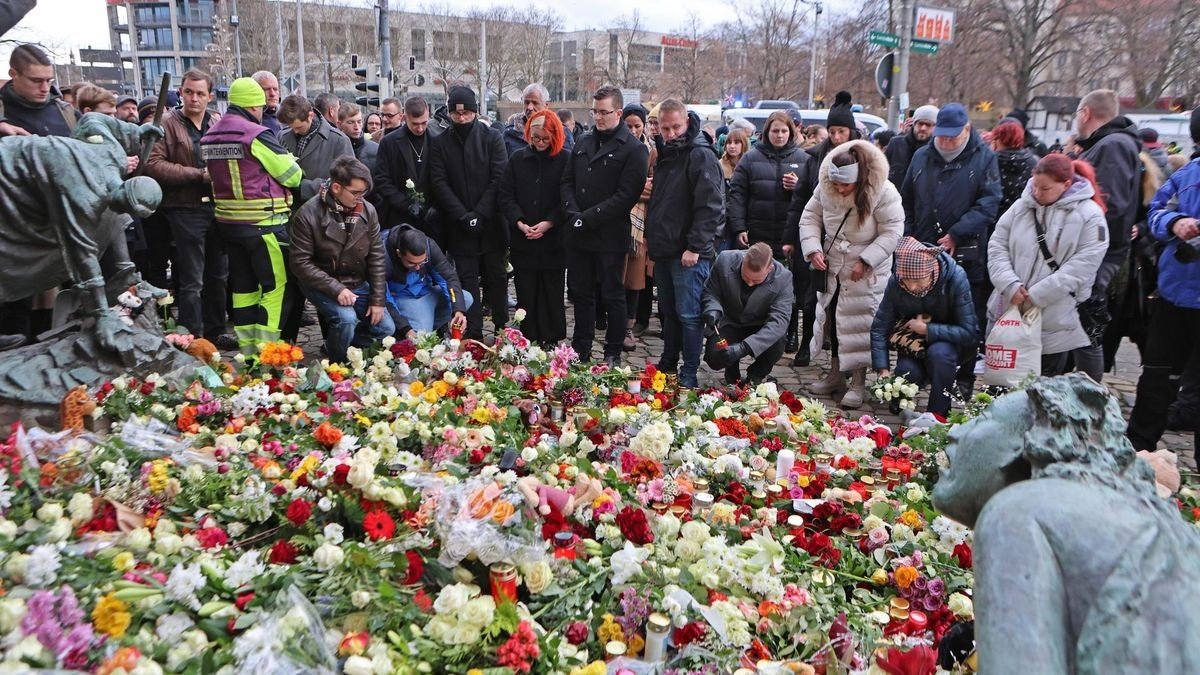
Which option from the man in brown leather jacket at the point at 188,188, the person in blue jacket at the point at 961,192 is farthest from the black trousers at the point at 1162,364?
the man in brown leather jacket at the point at 188,188

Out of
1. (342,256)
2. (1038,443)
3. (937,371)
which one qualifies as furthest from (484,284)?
(1038,443)

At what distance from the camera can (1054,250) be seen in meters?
5.10

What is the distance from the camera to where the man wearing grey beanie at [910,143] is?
708 cm

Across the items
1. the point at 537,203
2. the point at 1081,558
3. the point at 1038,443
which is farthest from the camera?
the point at 537,203

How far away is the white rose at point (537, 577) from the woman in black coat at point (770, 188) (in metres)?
4.86

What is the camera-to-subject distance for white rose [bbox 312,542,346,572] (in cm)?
235

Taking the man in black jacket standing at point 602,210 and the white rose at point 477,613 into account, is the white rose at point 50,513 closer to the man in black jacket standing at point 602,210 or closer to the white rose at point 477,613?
the white rose at point 477,613

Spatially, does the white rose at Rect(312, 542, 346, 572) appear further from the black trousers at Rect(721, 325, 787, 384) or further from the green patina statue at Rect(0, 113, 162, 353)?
the black trousers at Rect(721, 325, 787, 384)

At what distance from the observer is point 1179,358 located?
473cm

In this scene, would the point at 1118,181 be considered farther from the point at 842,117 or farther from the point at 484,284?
the point at 484,284

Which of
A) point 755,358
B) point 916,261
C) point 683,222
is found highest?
point 683,222

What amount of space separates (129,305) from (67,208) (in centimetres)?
59

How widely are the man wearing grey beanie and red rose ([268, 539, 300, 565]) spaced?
5.76 m

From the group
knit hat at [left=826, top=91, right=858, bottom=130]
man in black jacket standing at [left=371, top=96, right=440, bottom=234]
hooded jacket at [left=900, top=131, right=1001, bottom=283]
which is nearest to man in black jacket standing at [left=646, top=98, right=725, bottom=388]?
knit hat at [left=826, top=91, right=858, bottom=130]
